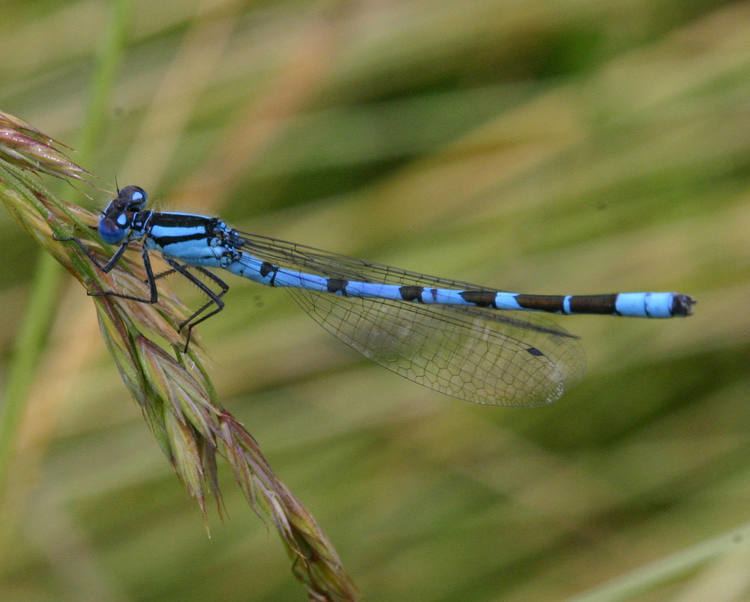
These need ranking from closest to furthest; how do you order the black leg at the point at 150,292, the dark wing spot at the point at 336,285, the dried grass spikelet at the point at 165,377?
the dried grass spikelet at the point at 165,377, the black leg at the point at 150,292, the dark wing spot at the point at 336,285

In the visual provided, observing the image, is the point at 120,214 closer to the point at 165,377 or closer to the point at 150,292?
the point at 150,292

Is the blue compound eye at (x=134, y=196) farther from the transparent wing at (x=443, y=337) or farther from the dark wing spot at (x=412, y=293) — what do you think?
the dark wing spot at (x=412, y=293)

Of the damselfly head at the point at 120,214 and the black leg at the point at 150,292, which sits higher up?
the damselfly head at the point at 120,214

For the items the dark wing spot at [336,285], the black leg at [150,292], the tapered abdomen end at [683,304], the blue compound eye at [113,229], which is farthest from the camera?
the dark wing spot at [336,285]

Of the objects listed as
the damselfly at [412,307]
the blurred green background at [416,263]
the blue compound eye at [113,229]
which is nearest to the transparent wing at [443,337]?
the damselfly at [412,307]

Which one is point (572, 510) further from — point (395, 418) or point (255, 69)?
point (255, 69)

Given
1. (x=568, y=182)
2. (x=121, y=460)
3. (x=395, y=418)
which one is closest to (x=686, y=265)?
(x=568, y=182)

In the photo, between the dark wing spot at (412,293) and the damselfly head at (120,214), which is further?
the dark wing spot at (412,293)

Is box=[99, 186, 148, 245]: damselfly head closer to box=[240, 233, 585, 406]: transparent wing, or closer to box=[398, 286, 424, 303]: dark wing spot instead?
box=[240, 233, 585, 406]: transparent wing
